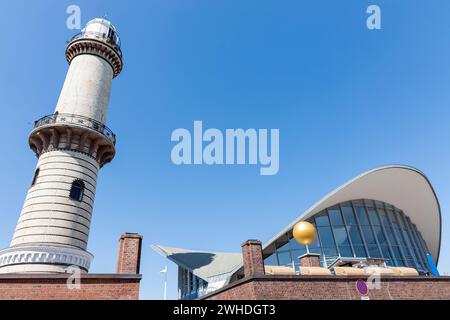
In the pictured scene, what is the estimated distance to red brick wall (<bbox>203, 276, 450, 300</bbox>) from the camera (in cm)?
1368

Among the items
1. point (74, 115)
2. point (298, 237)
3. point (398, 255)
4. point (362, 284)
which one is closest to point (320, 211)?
point (398, 255)

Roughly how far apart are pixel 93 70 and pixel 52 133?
6.36 meters

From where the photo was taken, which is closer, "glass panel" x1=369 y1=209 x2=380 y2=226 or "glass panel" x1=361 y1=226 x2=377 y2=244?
"glass panel" x1=361 y1=226 x2=377 y2=244

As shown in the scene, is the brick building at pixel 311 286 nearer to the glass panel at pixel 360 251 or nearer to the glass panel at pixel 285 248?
the glass panel at pixel 360 251

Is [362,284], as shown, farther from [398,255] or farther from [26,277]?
[398,255]

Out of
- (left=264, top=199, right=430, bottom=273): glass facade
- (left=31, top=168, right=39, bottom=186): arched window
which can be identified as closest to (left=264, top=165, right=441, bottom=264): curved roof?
(left=264, top=199, right=430, bottom=273): glass facade

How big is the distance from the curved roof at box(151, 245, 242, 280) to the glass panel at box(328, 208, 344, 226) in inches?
386

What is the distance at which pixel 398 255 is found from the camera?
28766mm

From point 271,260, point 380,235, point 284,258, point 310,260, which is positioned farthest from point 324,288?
point 380,235

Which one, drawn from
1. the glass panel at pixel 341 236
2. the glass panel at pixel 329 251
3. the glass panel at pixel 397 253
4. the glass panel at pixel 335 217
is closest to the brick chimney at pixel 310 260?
the glass panel at pixel 329 251

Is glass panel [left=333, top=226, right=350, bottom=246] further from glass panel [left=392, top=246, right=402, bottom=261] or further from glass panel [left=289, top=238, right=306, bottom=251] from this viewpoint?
glass panel [left=392, top=246, right=402, bottom=261]

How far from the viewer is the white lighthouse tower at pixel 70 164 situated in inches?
700

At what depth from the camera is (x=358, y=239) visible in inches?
1105
